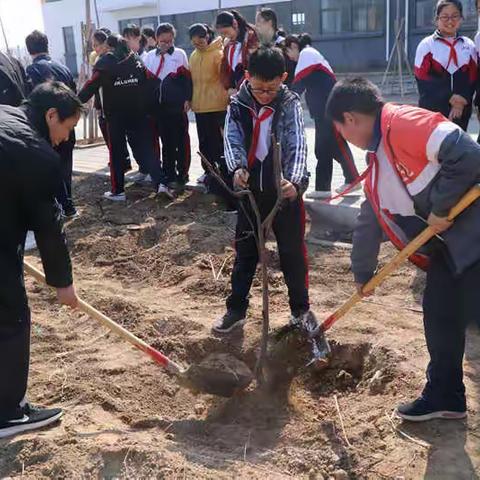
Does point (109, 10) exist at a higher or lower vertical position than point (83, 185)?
higher

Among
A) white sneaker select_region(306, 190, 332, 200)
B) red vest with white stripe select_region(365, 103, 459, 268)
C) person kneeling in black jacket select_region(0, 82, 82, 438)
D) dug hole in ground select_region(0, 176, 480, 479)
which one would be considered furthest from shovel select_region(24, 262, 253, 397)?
white sneaker select_region(306, 190, 332, 200)

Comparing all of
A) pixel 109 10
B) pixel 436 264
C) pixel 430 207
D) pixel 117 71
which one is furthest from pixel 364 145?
pixel 109 10

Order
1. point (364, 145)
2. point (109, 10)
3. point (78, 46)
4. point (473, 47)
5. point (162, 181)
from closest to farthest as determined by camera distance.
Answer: point (364, 145), point (473, 47), point (162, 181), point (109, 10), point (78, 46)

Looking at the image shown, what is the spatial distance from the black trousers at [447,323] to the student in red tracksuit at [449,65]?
322 cm

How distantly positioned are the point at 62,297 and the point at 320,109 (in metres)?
4.18

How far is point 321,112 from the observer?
6414 mm

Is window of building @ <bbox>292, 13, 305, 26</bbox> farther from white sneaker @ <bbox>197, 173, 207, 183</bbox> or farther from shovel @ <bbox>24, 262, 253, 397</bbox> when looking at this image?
shovel @ <bbox>24, 262, 253, 397</bbox>

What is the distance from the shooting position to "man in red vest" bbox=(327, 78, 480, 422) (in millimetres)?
A: 2436

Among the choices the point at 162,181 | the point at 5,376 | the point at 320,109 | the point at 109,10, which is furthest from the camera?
the point at 109,10

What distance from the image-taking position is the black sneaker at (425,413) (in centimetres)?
288

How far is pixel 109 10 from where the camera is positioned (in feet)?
91.9

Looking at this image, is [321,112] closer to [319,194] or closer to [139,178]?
[319,194]

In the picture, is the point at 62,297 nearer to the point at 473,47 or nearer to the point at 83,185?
the point at 473,47

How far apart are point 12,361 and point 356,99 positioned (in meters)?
2.01
